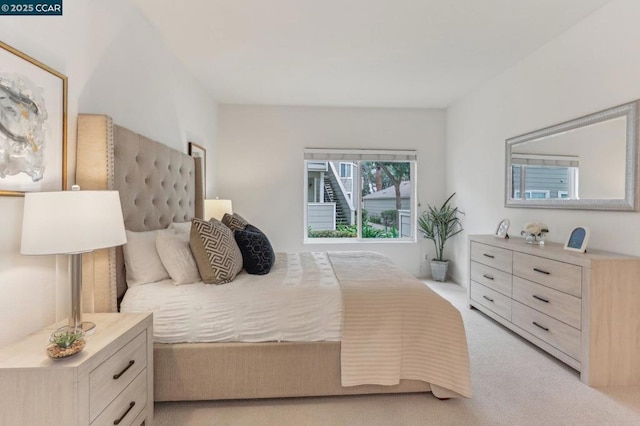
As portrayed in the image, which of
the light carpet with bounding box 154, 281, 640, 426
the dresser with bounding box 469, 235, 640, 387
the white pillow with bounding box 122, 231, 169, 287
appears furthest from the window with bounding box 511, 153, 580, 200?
the white pillow with bounding box 122, 231, 169, 287

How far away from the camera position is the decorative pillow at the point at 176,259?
76.0 inches

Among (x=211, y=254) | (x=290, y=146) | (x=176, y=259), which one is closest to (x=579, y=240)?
(x=211, y=254)

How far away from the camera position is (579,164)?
261 centimetres

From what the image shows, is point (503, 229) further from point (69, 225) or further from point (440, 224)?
point (69, 225)

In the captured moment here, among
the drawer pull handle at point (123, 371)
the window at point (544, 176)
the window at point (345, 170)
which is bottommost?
the drawer pull handle at point (123, 371)

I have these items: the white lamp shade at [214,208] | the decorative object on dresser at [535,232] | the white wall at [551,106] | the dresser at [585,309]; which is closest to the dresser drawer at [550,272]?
the dresser at [585,309]

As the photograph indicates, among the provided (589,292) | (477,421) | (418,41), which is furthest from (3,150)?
(589,292)

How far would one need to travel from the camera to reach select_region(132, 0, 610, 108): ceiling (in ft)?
7.68

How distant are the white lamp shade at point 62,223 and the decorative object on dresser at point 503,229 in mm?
3327

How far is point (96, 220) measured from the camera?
4.27 feet

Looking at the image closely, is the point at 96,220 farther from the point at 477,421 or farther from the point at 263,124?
the point at 263,124

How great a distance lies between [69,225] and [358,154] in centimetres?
396

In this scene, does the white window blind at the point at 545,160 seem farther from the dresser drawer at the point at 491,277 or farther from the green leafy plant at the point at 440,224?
the green leafy plant at the point at 440,224

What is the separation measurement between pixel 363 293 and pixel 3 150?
178 cm
